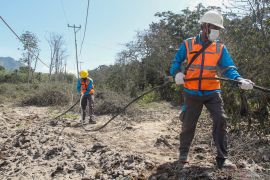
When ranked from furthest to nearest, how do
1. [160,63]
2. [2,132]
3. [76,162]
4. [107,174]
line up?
[160,63]
[2,132]
[76,162]
[107,174]

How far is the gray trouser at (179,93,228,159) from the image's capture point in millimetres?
3773

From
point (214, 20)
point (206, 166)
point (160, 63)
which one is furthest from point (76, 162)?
point (160, 63)

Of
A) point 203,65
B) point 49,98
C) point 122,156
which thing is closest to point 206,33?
point 203,65

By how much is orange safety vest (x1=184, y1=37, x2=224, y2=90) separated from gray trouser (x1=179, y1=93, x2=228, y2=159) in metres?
0.14

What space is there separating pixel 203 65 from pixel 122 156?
1905 millimetres

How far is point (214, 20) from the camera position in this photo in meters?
3.77

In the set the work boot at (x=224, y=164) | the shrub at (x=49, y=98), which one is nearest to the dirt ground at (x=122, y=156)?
the work boot at (x=224, y=164)

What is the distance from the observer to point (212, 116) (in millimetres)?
3887

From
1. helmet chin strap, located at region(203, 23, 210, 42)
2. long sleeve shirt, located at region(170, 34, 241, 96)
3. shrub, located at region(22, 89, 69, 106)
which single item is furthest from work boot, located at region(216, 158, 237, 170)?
shrub, located at region(22, 89, 69, 106)

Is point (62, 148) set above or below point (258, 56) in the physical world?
below

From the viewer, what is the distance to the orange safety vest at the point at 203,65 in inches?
149

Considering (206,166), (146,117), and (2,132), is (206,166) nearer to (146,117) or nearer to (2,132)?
(2,132)

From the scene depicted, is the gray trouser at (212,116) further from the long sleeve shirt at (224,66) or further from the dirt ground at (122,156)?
the dirt ground at (122,156)

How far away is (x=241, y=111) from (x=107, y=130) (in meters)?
3.50
